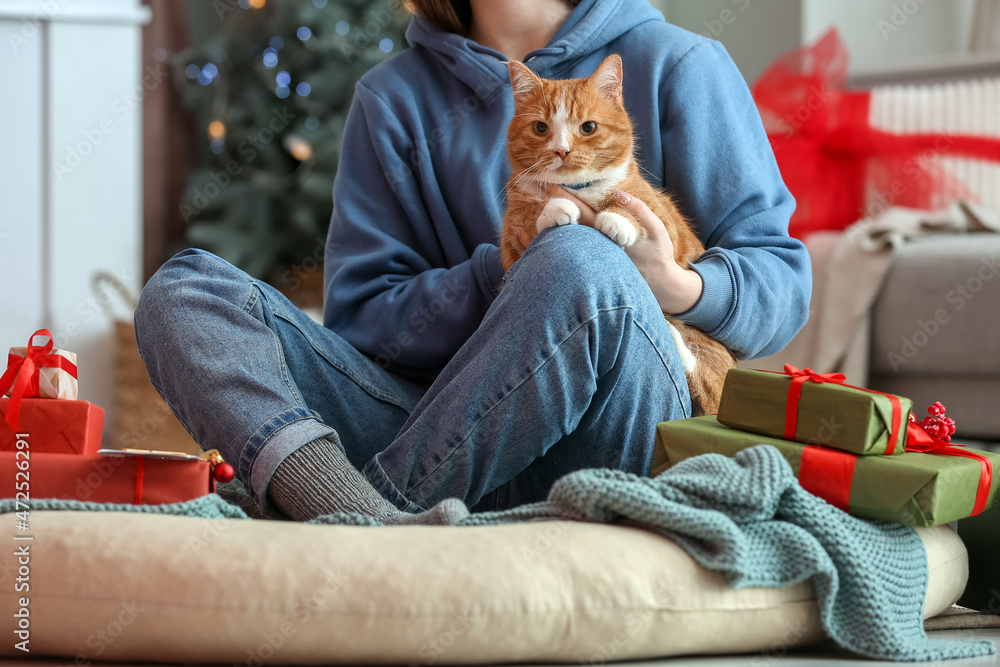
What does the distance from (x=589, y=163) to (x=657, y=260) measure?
6.4 inches

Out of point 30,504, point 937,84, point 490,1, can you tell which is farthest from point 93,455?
point 937,84

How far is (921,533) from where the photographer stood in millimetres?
966

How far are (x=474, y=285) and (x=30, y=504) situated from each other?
0.65 metres

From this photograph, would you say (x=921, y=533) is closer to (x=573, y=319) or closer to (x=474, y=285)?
(x=573, y=319)

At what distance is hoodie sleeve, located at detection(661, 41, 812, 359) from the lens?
1231 mm

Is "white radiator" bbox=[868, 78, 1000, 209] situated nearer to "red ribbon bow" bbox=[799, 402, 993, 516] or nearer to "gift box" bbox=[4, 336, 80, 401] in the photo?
"red ribbon bow" bbox=[799, 402, 993, 516]

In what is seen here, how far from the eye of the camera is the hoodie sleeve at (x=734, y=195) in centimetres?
123

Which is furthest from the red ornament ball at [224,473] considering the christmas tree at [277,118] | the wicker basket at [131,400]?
the christmas tree at [277,118]

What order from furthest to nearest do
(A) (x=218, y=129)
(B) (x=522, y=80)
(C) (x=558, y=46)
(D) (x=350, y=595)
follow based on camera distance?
(A) (x=218, y=129), (C) (x=558, y=46), (B) (x=522, y=80), (D) (x=350, y=595)

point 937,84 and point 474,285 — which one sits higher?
point 937,84

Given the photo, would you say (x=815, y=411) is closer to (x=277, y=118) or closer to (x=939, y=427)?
(x=939, y=427)

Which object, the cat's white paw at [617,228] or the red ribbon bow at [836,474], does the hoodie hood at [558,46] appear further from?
the red ribbon bow at [836,474]

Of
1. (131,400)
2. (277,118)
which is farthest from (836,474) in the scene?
(277,118)

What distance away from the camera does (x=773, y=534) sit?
86 centimetres
